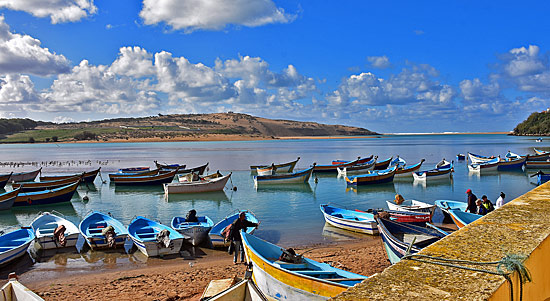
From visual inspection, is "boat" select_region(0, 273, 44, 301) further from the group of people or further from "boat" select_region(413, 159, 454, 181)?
"boat" select_region(413, 159, 454, 181)

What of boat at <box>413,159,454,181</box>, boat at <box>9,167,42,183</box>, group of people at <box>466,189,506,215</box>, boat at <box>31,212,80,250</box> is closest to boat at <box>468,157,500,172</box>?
boat at <box>413,159,454,181</box>

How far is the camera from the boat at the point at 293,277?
7062 millimetres

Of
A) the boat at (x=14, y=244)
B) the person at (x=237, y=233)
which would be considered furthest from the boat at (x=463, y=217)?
the boat at (x=14, y=244)

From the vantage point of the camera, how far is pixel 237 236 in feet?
44.1

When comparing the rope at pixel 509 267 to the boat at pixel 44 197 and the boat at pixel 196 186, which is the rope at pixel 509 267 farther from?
the boat at pixel 44 197

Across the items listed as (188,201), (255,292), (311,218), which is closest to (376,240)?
(311,218)

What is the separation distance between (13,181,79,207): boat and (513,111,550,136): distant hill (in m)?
175

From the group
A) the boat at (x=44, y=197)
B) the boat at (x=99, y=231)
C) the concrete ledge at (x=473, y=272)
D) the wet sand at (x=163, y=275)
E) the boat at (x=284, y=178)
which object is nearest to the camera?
the concrete ledge at (x=473, y=272)

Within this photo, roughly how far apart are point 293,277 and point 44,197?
983 inches

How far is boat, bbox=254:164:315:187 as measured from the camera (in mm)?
35156

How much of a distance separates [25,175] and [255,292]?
140 feet

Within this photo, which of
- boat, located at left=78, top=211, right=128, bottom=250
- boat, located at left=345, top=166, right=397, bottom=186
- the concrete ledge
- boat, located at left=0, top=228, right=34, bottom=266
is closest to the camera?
the concrete ledge

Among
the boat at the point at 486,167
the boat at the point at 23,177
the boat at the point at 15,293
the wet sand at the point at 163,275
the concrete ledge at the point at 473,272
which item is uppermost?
the concrete ledge at the point at 473,272

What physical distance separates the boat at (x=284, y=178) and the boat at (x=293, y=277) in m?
24.7
